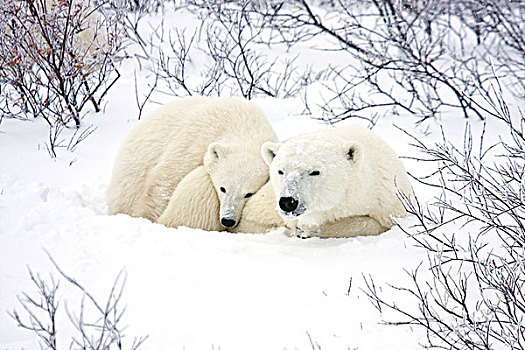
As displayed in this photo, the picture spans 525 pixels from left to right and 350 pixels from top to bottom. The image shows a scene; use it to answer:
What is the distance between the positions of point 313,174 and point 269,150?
0.41m

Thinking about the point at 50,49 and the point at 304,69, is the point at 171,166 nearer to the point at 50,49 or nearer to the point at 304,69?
the point at 50,49

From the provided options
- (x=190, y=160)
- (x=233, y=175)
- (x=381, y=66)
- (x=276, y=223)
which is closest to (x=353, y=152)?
(x=276, y=223)

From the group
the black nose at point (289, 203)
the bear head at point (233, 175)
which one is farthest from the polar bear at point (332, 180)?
the bear head at point (233, 175)

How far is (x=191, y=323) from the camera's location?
2057 mm

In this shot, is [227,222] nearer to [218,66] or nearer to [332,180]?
[332,180]

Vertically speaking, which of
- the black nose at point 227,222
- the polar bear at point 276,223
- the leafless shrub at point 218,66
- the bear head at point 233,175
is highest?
the leafless shrub at point 218,66

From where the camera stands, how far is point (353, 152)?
2965 mm

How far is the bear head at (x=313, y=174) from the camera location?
2.80m

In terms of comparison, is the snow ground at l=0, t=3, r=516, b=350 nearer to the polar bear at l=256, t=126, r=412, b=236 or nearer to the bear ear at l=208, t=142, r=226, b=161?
the polar bear at l=256, t=126, r=412, b=236

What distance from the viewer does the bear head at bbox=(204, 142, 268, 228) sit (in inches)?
134

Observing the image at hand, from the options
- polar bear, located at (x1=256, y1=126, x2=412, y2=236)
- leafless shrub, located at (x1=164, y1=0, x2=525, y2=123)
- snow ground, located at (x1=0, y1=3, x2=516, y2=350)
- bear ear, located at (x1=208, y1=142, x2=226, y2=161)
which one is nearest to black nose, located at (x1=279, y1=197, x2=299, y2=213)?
polar bear, located at (x1=256, y1=126, x2=412, y2=236)

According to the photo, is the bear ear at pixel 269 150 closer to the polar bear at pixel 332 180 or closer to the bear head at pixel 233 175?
the polar bear at pixel 332 180

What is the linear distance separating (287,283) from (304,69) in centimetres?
581

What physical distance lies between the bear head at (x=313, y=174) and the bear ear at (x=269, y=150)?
0.22 ft
